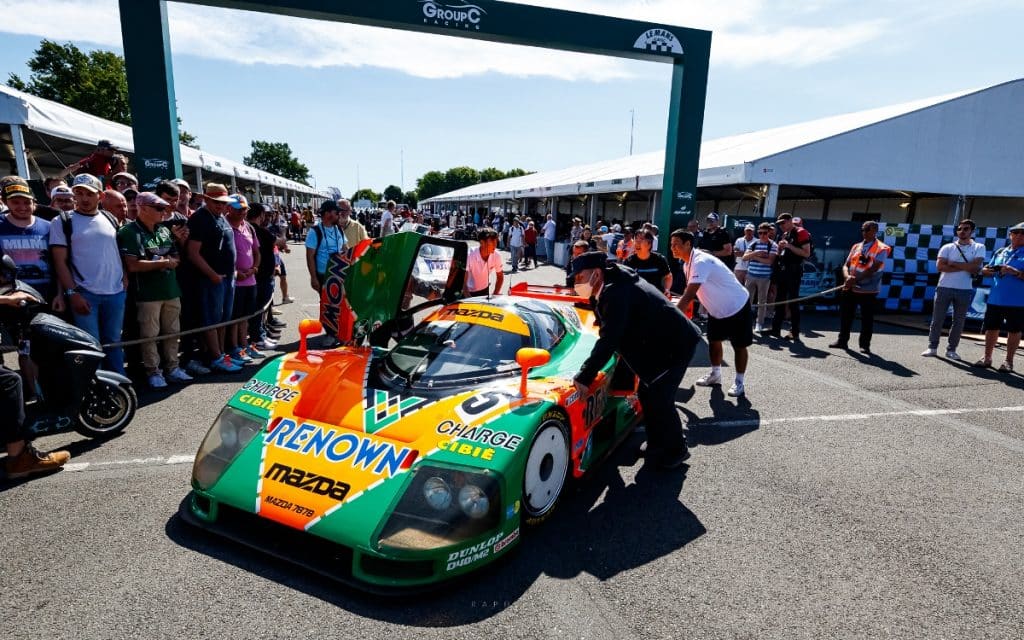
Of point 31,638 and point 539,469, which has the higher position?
point 539,469

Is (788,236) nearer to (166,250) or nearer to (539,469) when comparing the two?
(539,469)

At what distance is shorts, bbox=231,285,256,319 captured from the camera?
247 inches

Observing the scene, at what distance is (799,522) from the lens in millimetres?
3199

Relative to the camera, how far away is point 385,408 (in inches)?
118

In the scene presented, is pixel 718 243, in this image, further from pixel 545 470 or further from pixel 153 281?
pixel 153 281

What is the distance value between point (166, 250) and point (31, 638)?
12.4 feet

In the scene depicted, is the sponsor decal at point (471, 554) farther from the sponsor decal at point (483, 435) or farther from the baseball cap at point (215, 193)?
the baseball cap at point (215, 193)

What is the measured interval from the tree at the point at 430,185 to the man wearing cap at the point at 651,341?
124340mm

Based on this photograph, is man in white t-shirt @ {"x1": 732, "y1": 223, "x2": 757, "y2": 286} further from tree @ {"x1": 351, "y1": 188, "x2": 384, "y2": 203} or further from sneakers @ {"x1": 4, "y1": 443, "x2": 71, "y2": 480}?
tree @ {"x1": 351, "y1": 188, "x2": 384, "y2": 203}

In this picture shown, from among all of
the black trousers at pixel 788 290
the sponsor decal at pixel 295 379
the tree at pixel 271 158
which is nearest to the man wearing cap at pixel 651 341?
the sponsor decal at pixel 295 379

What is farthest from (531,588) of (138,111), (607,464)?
(138,111)

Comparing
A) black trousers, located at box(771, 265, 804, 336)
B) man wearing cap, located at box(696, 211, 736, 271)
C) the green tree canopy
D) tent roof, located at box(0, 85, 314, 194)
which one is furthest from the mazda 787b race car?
the green tree canopy

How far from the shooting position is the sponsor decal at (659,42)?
9.79 meters

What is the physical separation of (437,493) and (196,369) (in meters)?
4.26
